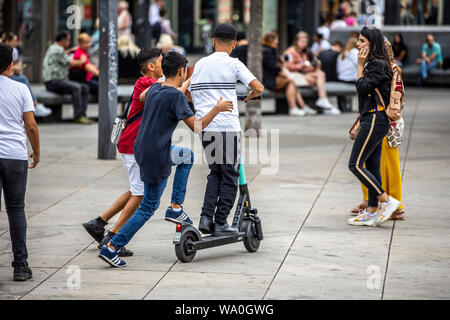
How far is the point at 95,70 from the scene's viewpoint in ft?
51.5

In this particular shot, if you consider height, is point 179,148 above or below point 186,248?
above

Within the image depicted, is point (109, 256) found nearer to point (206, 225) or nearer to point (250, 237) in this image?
point (206, 225)

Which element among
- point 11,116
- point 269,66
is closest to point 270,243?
point 11,116

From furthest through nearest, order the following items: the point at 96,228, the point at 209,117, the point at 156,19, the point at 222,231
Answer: the point at 156,19 → the point at 96,228 → the point at 222,231 → the point at 209,117

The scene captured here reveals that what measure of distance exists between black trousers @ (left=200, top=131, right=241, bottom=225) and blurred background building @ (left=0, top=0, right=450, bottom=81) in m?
Answer: 14.8

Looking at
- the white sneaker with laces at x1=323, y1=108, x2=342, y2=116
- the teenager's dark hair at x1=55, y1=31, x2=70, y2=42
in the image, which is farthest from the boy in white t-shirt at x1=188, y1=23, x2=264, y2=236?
the white sneaker with laces at x1=323, y1=108, x2=342, y2=116

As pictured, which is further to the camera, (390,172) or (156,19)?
→ (156,19)

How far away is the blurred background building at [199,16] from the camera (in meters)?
21.1

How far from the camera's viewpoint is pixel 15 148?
6.20m

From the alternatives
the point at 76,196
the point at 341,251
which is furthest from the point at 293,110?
the point at 341,251

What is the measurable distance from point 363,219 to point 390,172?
0.63 meters

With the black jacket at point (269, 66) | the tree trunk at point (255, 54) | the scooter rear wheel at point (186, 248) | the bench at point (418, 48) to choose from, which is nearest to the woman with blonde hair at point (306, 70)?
the black jacket at point (269, 66)

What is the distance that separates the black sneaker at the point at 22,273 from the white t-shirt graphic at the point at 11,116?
0.73 metres
